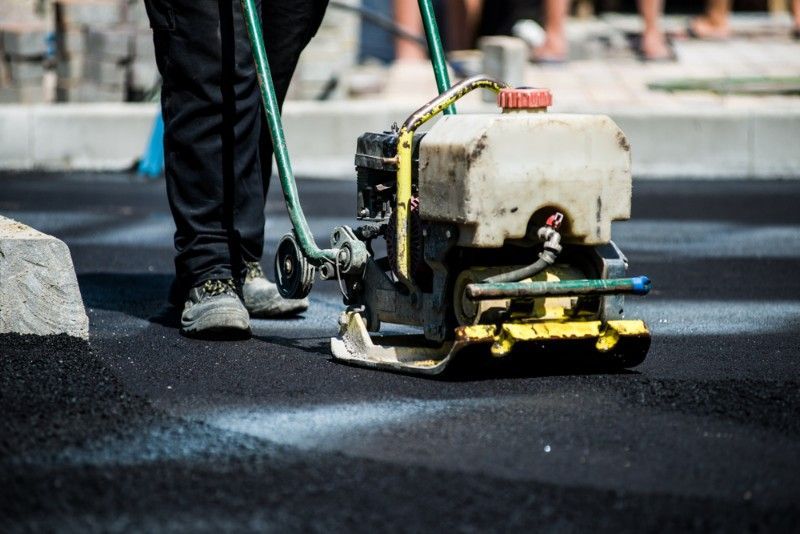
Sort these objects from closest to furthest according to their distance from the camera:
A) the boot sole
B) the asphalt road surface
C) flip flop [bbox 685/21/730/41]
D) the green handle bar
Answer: the asphalt road surface
the green handle bar
the boot sole
flip flop [bbox 685/21/730/41]

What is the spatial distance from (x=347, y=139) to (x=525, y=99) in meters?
6.42

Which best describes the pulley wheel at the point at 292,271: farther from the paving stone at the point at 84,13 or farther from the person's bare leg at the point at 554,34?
the person's bare leg at the point at 554,34

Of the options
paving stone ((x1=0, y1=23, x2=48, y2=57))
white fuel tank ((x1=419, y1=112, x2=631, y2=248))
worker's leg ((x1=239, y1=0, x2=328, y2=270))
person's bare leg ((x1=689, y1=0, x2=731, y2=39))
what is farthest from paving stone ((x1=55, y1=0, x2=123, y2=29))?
white fuel tank ((x1=419, y1=112, x2=631, y2=248))

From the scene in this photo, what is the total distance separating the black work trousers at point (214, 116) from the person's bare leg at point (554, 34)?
9206 mm

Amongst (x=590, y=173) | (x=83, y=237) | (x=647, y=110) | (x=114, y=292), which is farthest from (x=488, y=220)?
(x=647, y=110)

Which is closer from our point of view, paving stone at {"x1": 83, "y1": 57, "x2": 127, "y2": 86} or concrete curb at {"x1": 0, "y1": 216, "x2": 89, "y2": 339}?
concrete curb at {"x1": 0, "y1": 216, "x2": 89, "y2": 339}

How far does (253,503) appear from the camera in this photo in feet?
8.93

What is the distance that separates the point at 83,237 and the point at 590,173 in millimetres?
3881

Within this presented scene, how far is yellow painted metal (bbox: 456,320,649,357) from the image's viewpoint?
3629mm

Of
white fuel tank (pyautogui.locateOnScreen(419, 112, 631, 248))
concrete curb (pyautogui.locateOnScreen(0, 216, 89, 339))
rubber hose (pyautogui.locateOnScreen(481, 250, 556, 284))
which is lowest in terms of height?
concrete curb (pyautogui.locateOnScreen(0, 216, 89, 339))

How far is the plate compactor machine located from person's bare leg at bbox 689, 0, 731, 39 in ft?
37.7

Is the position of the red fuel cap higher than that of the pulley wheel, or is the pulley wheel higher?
the red fuel cap

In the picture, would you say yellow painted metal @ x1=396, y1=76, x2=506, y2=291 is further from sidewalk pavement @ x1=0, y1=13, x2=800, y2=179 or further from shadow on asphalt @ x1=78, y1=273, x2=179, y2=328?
sidewalk pavement @ x1=0, y1=13, x2=800, y2=179

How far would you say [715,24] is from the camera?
1513 centimetres
